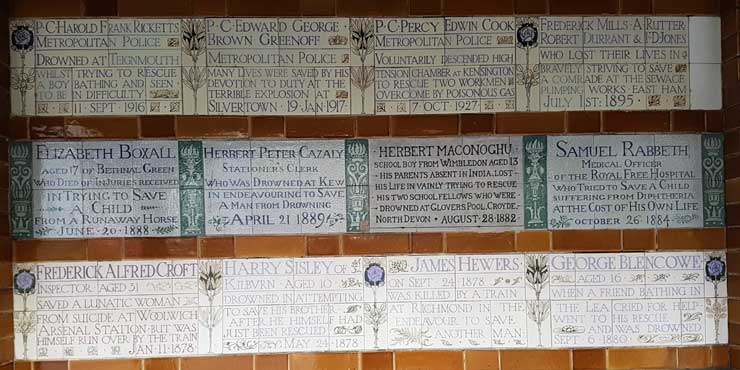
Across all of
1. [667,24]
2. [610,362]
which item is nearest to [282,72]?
[667,24]

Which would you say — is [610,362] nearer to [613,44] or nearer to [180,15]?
[613,44]

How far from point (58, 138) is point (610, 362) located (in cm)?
269

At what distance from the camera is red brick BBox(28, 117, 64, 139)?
270cm

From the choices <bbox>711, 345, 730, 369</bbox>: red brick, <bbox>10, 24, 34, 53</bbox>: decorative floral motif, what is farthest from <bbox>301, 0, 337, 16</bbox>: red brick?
<bbox>711, 345, 730, 369</bbox>: red brick

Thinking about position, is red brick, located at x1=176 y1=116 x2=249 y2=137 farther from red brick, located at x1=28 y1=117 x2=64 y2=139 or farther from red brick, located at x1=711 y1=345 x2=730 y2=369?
red brick, located at x1=711 y1=345 x2=730 y2=369

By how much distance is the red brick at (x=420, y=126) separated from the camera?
2742mm

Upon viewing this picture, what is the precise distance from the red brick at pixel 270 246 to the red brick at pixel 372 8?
1051 mm

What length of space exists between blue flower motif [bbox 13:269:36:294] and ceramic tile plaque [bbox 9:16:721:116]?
0.72 meters

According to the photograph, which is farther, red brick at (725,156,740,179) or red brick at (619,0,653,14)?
red brick at (619,0,653,14)

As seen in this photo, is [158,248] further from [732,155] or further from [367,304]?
[732,155]

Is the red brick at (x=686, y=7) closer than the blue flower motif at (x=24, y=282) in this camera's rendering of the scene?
No

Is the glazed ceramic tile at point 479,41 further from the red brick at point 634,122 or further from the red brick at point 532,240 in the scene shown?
the red brick at point 532,240

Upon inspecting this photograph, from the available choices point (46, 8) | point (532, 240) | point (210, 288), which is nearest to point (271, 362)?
point (210, 288)

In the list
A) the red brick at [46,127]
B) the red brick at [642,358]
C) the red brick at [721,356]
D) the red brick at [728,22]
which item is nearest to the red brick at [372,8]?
the red brick at [46,127]
